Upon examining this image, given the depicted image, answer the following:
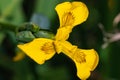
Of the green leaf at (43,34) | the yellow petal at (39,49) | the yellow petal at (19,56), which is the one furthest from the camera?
the yellow petal at (19,56)

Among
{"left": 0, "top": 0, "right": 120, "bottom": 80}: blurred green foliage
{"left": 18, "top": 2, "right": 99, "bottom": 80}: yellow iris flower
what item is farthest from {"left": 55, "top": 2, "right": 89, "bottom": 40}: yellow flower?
{"left": 0, "top": 0, "right": 120, "bottom": 80}: blurred green foliage

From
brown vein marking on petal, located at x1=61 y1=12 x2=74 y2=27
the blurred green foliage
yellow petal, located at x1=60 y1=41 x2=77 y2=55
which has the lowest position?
the blurred green foliage

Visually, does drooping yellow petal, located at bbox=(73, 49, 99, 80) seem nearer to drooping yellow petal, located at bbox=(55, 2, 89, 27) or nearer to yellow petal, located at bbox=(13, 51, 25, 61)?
drooping yellow petal, located at bbox=(55, 2, 89, 27)

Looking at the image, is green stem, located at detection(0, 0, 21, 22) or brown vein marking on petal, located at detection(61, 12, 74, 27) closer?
brown vein marking on petal, located at detection(61, 12, 74, 27)

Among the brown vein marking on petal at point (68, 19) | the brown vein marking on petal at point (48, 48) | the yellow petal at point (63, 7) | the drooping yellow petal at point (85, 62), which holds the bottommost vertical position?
the drooping yellow petal at point (85, 62)

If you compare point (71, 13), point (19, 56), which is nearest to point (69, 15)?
point (71, 13)

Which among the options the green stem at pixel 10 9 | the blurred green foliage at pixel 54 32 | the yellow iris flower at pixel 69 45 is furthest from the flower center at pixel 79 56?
the green stem at pixel 10 9

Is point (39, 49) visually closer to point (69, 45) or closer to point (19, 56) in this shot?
point (69, 45)

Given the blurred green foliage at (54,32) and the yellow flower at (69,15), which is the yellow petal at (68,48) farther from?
the blurred green foliage at (54,32)

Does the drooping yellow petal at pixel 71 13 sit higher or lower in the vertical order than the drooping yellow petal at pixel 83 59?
higher
